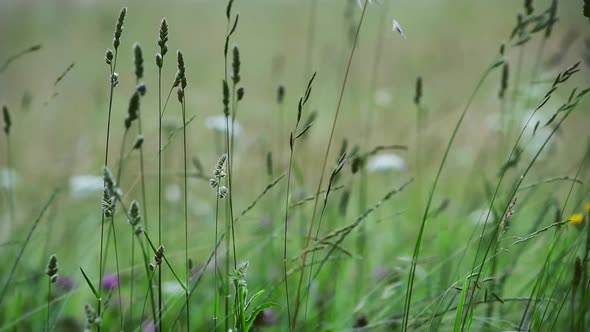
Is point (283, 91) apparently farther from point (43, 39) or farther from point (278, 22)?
point (278, 22)

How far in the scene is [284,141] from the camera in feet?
11.5

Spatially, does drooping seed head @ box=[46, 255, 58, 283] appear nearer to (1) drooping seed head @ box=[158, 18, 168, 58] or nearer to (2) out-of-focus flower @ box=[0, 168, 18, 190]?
(1) drooping seed head @ box=[158, 18, 168, 58]

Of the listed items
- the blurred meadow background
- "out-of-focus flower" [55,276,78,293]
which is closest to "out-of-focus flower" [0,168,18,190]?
the blurred meadow background

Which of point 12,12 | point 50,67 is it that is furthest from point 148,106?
point 12,12

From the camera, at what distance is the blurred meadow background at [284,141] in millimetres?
1438

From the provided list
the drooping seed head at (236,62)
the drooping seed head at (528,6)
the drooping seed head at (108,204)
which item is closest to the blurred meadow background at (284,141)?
the drooping seed head at (528,6)

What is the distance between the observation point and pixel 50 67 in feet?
14.3

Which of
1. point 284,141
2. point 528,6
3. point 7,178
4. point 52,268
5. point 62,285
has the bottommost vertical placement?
point 52,268

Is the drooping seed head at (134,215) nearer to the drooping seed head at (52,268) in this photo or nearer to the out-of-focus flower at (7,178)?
the drooping seed head at (52,268)

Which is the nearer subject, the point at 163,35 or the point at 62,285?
the point at 163,35

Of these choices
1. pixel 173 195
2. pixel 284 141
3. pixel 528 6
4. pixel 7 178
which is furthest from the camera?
pixel 284 141

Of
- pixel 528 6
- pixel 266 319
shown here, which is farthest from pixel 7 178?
pixel 528 6

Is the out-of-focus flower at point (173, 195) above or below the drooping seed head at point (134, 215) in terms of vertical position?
above

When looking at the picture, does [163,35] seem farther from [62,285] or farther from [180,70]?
[62,285]
